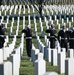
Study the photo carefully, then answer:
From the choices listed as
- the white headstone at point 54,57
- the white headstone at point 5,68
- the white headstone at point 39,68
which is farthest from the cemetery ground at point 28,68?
the white headstone at point 5,68

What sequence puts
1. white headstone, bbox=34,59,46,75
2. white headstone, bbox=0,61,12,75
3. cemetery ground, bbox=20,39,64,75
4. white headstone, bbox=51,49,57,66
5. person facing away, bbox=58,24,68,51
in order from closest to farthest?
white headstone, bbox=0,61,12,75 → white headstone, bbox=34,59,46,75 → cemetery ground, bbox=20,39,64,75 → white headstone, bbox=51,49,57,66 → person facing away, bbox=58,24,68,51

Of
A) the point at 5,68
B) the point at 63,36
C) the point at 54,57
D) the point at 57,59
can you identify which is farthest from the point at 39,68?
the point at 63,36

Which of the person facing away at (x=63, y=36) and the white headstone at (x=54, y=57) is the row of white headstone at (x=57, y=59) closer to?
the white headstone at (x=54, y=57)

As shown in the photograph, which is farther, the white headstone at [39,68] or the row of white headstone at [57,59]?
the row of white headstone at [57,59]

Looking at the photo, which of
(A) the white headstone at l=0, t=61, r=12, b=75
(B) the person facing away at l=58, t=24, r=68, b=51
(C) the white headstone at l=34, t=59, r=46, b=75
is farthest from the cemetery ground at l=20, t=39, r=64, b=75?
(A) the white headstone at l=0, t=61, r=12, b=75

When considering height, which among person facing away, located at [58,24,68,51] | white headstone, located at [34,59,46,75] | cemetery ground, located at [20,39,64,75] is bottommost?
cemetery ground, located at [20,39,64,75]

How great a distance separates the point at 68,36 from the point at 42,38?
6.43 meters

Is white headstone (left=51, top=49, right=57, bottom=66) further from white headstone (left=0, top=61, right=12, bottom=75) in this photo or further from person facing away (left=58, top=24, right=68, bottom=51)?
white headstone (left=0, top=61, right=12, bottom=75)

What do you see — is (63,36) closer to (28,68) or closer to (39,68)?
(28,68)

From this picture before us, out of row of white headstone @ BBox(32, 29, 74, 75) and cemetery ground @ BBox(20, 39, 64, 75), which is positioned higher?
row of white headstone @ BBox(32, 29, 74, 75)

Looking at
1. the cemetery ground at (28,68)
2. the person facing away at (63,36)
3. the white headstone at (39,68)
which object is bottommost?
the cemetery ground at (28,68)

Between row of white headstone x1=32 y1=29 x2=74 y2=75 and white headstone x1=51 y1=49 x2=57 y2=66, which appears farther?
white headstone x1=51 y1=49 x2=57 y2=66

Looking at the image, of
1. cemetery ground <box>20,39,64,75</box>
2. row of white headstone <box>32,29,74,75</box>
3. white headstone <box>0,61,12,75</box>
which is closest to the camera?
white headstone <box>0,61,12,75</box>

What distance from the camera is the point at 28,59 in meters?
18.8
